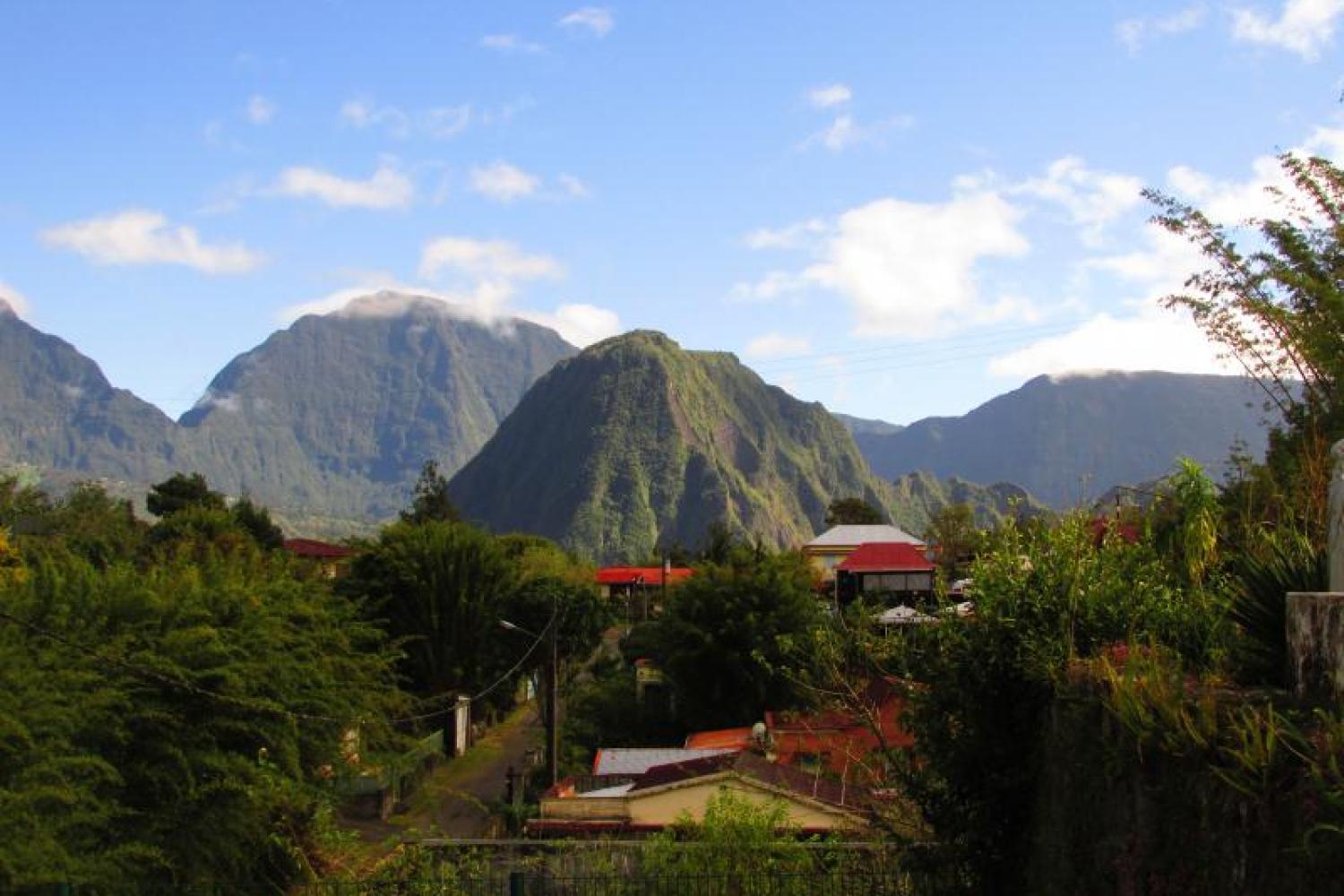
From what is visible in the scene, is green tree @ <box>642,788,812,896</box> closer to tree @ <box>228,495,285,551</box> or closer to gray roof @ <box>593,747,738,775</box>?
gray roof @ <box>593,747,738,775</box>

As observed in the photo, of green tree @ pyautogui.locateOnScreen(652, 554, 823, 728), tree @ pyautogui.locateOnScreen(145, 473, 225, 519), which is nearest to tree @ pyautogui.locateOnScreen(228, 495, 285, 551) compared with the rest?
tree @ pyautogui.locateOnScreen(145, 473, 225, 519)

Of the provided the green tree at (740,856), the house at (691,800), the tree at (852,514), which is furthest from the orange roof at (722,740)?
the tree at (852,514)

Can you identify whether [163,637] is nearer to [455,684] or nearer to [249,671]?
[249,671]

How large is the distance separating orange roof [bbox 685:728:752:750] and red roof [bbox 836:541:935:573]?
2812 centimetres

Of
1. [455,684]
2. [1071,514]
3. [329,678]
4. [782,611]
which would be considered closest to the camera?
[1071,514]

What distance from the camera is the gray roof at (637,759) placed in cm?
2658

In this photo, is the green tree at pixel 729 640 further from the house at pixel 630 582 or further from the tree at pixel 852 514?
the tree at pixel 852 514

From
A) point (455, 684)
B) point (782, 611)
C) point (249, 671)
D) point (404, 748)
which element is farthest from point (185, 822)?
point (455, 684)

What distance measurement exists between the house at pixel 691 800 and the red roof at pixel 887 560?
38.3 m

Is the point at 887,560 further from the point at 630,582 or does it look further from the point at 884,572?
the point at 630,582

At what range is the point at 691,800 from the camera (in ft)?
63.1

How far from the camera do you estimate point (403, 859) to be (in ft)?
43.2

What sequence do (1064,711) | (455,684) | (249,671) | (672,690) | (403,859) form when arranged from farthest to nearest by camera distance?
(455,684)
(672,690)
(249,671)
(403,859)
(1064,711)

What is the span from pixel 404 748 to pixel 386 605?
1721cm
